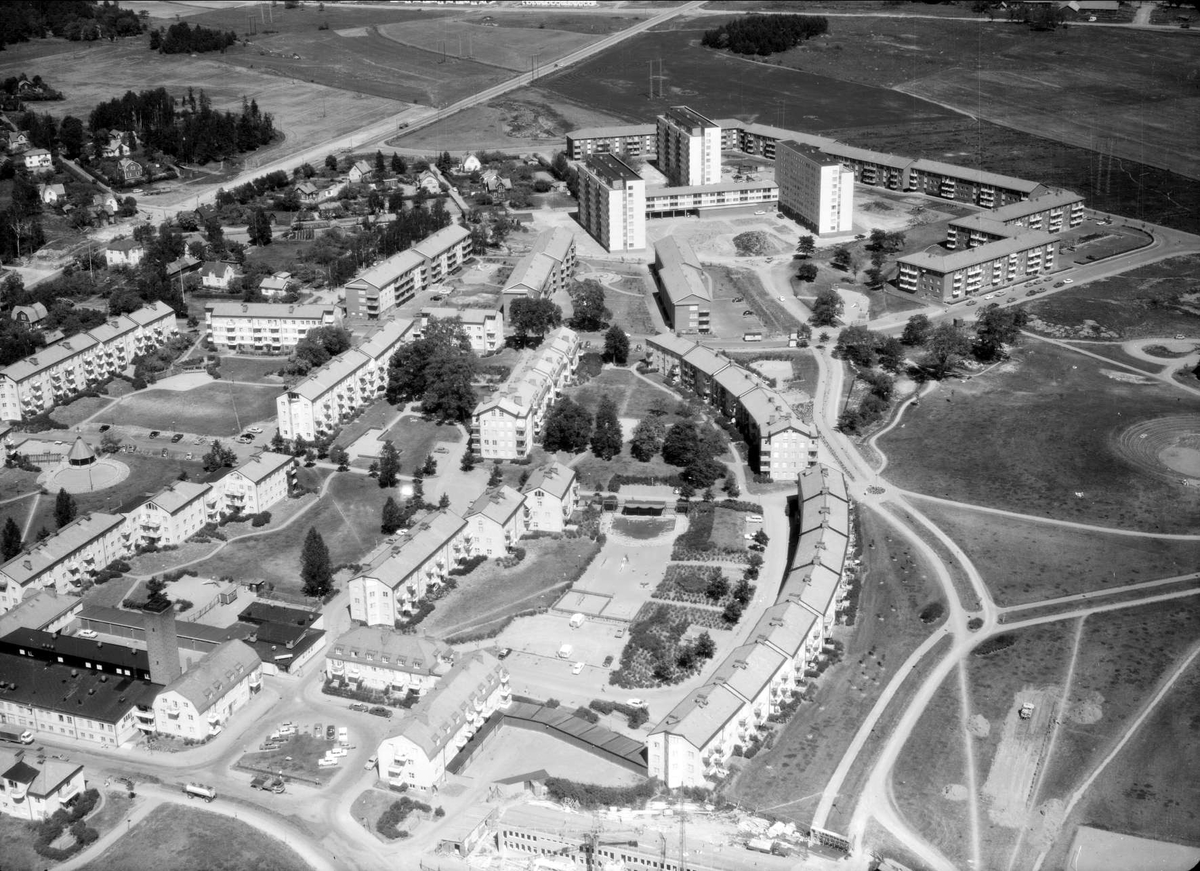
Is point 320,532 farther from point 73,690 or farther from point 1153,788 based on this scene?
point 1153,788

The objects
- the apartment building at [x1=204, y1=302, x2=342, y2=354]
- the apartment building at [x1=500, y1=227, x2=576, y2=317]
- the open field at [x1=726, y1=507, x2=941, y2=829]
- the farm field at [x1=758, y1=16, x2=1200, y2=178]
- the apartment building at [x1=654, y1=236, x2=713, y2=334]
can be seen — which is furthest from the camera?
the farm field at [x1=758, y1=16, x2=1200, y2=178]

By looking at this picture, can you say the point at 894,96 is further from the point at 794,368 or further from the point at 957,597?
the point at 957,597

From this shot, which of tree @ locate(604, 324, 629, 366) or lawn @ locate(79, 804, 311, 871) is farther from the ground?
tree @ locate(604, 324, 629, 366)

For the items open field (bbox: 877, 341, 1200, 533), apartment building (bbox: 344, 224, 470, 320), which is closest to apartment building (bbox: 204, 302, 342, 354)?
apartment building (bbox: 344, 224, 470, 320)

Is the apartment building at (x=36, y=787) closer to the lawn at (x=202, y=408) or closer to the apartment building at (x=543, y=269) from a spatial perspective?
the lawn at (x=202, y=408)

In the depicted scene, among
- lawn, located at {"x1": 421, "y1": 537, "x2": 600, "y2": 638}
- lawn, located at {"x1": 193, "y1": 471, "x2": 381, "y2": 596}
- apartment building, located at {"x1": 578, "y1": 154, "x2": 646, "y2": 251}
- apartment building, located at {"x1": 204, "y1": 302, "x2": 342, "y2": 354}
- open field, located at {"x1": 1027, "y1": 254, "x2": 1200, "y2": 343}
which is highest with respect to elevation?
apartment building, located at {"x1": 578, "y1": 154, "x2": 646, "y2": 251}

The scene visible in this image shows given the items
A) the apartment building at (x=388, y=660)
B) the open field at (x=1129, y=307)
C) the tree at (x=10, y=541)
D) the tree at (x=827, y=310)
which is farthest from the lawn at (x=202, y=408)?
the open field at (x=1129, y=307)

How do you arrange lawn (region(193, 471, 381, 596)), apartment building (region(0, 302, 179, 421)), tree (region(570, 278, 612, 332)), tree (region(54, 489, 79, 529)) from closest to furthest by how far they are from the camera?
lawn (region(193, 471, 381, 596)), tree (region(54, 489, 79, 529)), apartment building (region(0, 302, 179, 421)), tree (region(570, 278, 612, 332))

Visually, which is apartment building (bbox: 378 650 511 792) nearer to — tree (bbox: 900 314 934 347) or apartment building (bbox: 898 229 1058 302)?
tree (bbox: 900 314 934 347)

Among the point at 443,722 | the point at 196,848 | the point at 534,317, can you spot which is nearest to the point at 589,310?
the point at 534,317
